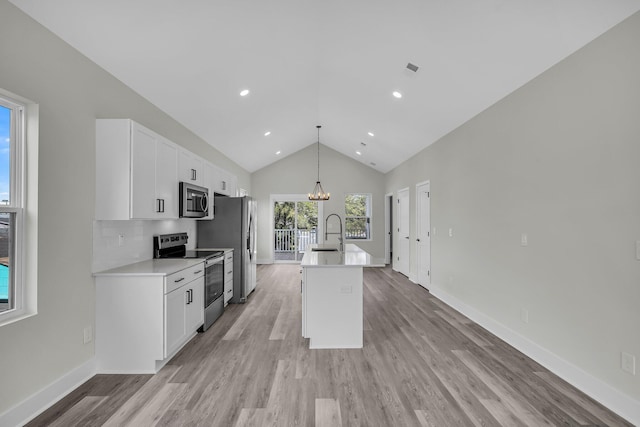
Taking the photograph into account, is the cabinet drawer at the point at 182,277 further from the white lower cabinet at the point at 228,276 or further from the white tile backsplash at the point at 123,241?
the white lower cabinet at the point at 228,276

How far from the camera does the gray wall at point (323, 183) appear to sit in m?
8.98

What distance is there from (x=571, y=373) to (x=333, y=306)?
6.67ft

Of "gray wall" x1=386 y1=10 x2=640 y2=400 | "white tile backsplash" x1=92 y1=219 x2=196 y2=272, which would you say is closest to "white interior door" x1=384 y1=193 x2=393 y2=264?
"gray wall" x1=386 y1=10 x2=640 y2=400

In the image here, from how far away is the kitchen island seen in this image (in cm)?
319

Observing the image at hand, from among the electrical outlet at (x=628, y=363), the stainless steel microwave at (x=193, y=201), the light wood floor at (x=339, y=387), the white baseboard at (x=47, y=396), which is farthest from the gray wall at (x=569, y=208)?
the white baseboard at (x=47, y=396)

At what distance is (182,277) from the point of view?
300cm

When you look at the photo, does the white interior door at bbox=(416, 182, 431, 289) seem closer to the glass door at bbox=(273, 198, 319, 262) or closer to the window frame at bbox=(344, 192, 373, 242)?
the window frame at bbox=(344, 192, 373, 242)

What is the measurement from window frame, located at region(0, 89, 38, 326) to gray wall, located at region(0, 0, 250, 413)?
0.04m

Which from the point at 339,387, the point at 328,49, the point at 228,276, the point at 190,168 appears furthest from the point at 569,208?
the point at 228,276

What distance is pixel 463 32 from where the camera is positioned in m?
2.74

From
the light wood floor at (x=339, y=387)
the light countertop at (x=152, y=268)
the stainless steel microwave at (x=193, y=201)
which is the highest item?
the stainless steel microwave at (x=193, y=201)

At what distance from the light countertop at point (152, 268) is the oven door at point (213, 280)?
1.13 ft

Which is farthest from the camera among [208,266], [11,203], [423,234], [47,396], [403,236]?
[403,236]

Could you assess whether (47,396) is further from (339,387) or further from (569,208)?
(569,208)
